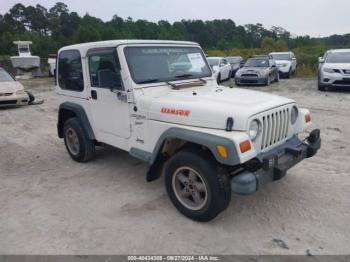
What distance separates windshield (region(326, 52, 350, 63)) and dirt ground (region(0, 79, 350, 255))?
849 centimetres

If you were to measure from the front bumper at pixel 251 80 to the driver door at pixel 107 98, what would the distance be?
11524 mm

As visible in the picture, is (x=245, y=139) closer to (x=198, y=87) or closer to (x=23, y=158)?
(x=198, y=87)

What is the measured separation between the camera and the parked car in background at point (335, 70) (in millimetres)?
12727

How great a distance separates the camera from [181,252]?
318 centimetres

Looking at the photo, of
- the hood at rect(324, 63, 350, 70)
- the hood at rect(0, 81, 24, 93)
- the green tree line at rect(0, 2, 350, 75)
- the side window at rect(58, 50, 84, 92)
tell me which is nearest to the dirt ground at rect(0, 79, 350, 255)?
the side window at rect(58, 50, 84, 92)

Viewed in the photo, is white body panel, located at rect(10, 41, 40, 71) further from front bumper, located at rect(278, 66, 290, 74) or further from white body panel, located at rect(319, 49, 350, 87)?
white body panel, located at rect(319, 49, 350, 87)

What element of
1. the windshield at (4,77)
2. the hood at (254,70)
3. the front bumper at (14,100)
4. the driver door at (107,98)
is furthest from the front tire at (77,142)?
the hood at (254,70)

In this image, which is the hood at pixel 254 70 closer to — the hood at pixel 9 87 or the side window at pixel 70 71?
the hood at pixel 9 87

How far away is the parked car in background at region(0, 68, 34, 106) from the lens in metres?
11.5

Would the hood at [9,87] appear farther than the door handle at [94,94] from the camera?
Yes

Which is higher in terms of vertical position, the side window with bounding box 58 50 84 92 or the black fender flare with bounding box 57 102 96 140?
the side window with bounding box 58 50 84 92

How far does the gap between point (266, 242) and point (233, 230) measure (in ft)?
1.23

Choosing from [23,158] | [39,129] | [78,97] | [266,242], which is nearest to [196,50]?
[78,97]

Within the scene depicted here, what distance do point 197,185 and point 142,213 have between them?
32.0 inches
